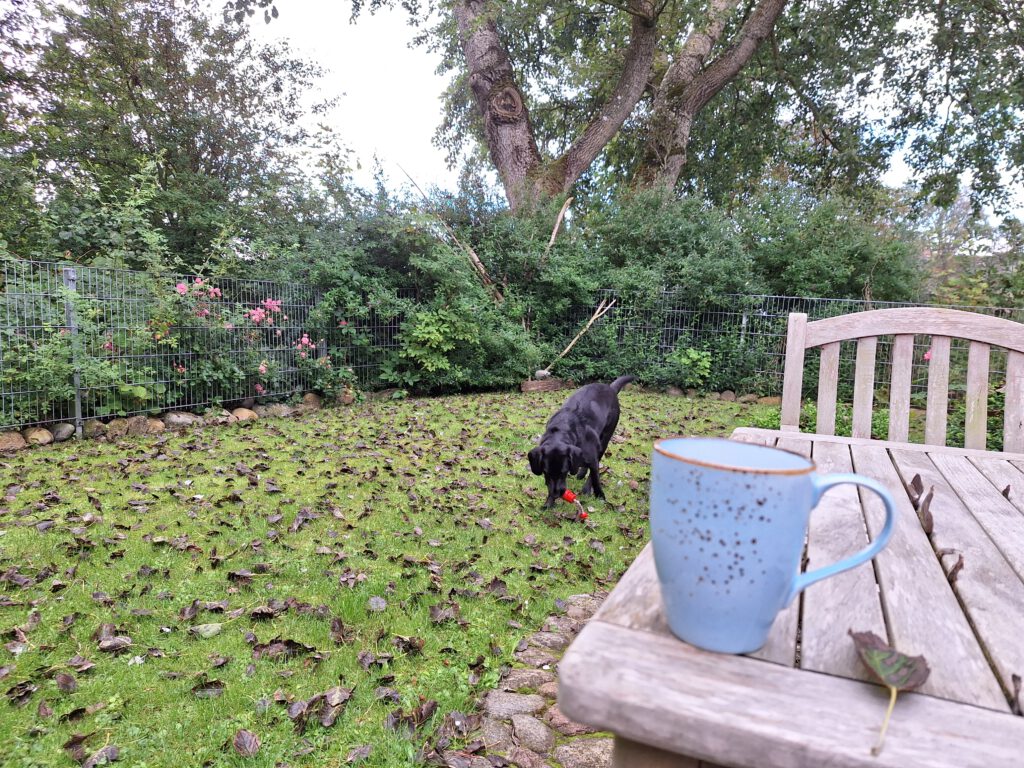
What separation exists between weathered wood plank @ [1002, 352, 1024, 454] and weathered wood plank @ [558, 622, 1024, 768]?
7.06ft

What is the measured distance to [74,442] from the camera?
5.82 meters

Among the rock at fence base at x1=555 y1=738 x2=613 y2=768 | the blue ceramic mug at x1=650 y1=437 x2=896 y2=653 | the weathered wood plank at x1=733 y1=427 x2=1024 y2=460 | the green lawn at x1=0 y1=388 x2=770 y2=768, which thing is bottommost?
the rock at fence base at x1=555 y1=738 x2=613 y2=768

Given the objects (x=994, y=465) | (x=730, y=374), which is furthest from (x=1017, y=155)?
(x=994, y=465)

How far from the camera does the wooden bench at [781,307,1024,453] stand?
225cm

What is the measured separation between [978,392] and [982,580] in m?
1.62

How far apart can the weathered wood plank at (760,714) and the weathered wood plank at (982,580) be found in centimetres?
17

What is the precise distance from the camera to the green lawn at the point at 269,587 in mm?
1932

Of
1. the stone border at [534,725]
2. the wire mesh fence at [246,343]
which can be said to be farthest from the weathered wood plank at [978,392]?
the wire mesh fence at [246,343]

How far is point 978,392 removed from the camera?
2252mm

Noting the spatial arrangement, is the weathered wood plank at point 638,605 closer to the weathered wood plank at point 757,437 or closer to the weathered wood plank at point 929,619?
the weathered wood plank at point 929,619

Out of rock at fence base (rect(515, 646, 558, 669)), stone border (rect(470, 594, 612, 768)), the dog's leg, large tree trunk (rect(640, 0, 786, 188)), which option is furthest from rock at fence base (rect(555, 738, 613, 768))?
large tree trunk (rect(640, 0, 786, 188))

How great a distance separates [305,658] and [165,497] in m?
2.53

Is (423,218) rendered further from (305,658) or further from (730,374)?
(305,658)

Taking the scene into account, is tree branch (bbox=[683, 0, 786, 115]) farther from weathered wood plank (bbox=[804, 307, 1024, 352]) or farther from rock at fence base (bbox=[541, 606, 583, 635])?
rock at fence base (bbox=[541, 606, 583, 635])
